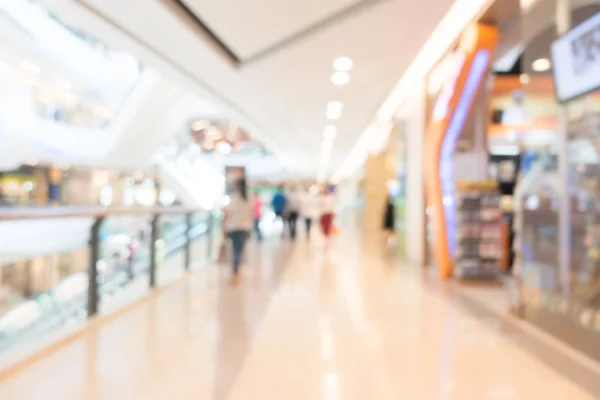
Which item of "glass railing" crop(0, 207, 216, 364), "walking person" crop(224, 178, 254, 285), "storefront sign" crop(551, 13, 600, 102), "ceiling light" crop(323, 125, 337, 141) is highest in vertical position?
"ceiling light" crop(323, 125, 337, 141)

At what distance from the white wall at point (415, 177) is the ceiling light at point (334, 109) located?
1.40 metres

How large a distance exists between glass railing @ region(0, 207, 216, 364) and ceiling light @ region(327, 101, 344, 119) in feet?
11.2

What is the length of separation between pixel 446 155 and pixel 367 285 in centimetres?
215

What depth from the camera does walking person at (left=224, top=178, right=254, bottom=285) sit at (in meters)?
6.82

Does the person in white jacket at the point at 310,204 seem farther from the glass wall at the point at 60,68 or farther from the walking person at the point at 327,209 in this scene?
the glass wall at the point at 60,68

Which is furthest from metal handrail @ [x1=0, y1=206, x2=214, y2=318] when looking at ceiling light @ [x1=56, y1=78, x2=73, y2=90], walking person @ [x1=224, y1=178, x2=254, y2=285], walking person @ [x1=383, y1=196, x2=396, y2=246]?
ceiling light @ [x1=56, y1=78, x2=73, y2=90]

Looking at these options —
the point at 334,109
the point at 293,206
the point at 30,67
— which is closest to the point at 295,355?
the point at 334,109

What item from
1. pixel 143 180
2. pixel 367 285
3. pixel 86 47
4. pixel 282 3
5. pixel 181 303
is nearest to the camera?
pixel 282 3

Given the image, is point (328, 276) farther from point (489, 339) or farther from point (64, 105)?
point (64, 105)

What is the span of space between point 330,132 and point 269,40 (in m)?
7.66

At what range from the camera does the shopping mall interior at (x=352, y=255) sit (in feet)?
10.5

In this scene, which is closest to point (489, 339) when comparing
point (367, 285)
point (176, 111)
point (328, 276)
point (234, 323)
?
point (234, 323)

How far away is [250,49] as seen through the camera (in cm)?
591

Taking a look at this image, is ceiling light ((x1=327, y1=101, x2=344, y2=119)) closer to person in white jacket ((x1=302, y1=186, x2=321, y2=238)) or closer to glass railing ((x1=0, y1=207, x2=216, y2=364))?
glass railing ((x1=0, y1=207, x2=216, y2=364))
